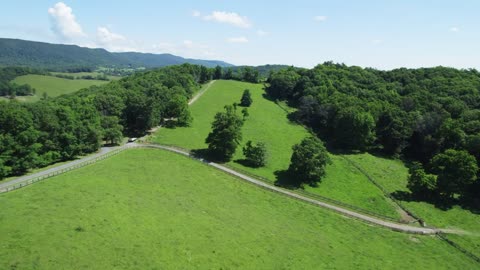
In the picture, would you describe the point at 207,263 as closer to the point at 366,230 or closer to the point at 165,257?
the point at 165,257

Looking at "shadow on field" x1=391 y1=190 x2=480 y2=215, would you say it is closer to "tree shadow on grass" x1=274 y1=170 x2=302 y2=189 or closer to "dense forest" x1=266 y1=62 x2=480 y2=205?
"dense forest" x1=266 y1=62 x2=480 y2=205

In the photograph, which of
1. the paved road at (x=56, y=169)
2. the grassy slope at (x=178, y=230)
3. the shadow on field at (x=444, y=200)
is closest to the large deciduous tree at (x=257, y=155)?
the grassy slope at (x=178, y=230)

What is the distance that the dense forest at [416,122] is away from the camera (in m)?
72.9

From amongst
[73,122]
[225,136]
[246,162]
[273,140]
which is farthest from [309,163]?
[73,122]

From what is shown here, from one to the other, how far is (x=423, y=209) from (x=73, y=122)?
78457 millimetres

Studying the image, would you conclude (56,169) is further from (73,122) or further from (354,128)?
(354,128)

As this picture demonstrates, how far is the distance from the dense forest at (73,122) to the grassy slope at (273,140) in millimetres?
8633

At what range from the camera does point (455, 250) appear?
55.7 meters

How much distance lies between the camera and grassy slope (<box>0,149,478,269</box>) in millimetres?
39531

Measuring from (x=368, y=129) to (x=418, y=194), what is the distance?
84.8 ft

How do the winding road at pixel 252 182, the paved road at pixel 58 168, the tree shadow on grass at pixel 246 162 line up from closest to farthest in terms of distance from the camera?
the paved road at pixel 58 168, the winding road at pixel 252 182, the tree shadow on grass at pixel 246 162

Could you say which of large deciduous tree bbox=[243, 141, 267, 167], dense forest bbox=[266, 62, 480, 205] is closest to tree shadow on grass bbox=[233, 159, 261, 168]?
large deciduous tree bbox=[243, 141, 267, 167]

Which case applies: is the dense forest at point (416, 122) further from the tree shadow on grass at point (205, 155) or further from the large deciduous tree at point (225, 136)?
the tree shadow on grass at point (205, 155)

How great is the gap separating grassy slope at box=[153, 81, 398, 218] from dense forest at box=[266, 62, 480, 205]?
980 centimetres
